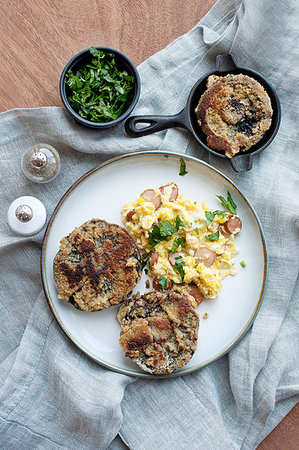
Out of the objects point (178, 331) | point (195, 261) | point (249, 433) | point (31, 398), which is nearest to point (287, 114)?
point (195, 261)

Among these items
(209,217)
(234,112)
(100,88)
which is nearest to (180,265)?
(209,217)

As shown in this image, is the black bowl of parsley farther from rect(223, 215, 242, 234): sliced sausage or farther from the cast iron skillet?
rect(223, 215, 242, 234): sliced sausage

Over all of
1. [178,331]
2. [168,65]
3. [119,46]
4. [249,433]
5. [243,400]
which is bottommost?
[249,433]

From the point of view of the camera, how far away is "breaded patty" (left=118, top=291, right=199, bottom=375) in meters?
3.61

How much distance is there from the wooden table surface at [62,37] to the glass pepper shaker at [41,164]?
416 millimetres

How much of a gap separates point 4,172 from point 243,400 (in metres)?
2.51

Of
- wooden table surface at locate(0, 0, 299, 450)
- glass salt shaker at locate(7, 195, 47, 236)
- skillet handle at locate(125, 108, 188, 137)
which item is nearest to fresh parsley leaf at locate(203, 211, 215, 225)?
skillet handle at locate(125, 108, 188, 137)

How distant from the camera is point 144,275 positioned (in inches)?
150

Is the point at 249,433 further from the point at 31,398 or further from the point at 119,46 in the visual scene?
the point at 119,46

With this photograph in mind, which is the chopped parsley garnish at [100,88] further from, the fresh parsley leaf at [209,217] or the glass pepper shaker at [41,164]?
the fresh parsley leaf at [209,217]

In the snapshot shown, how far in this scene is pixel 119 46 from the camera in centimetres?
400

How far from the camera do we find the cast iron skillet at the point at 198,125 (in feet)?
12.5

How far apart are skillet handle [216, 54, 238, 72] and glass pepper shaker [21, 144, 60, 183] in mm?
1416

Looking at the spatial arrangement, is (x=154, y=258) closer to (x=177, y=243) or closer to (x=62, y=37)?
(x=177, y=243)
